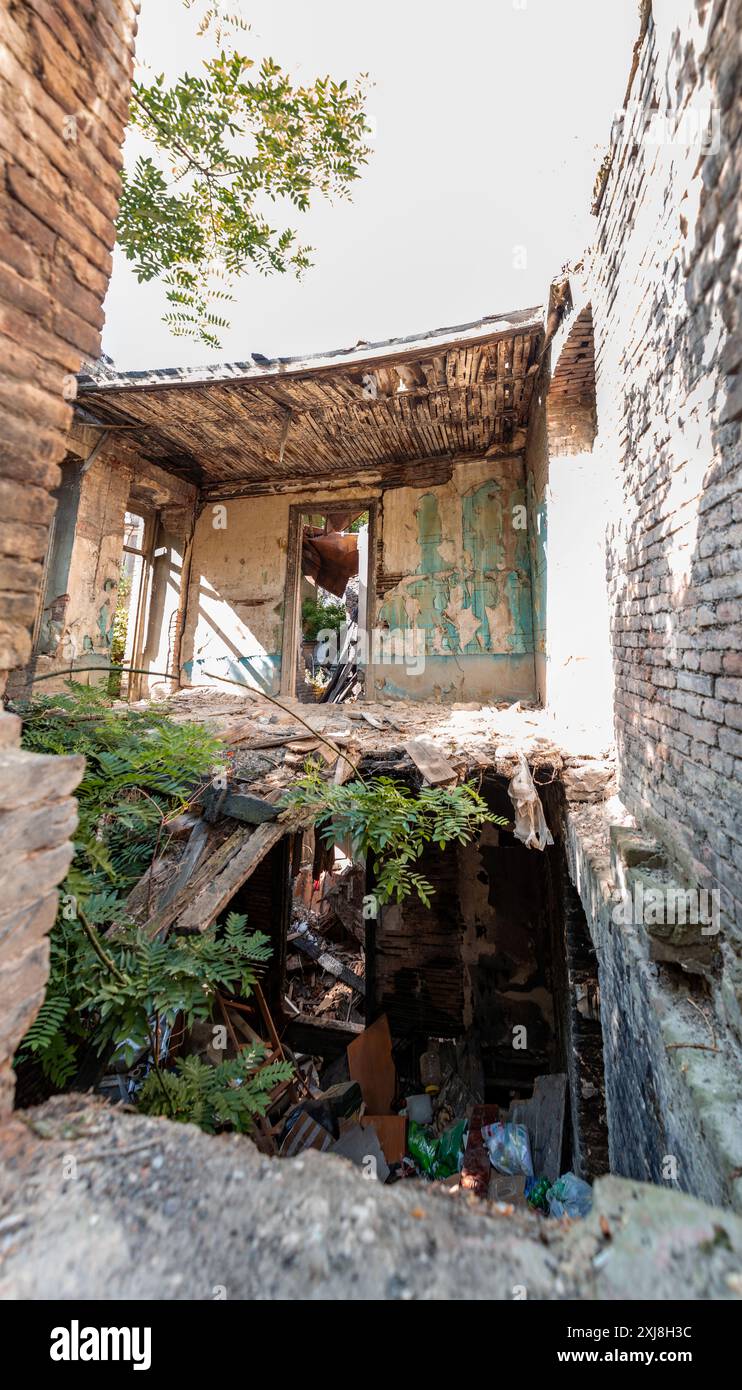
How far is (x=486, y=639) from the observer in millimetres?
7195

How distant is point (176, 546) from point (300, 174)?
18.1 feet

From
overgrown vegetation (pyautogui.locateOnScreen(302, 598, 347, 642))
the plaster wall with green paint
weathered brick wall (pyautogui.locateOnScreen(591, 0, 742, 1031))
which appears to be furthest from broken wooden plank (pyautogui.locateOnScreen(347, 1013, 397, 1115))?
overgrown vegetation (pyautogui.locateOnScreen(302, 598, 347, 642))

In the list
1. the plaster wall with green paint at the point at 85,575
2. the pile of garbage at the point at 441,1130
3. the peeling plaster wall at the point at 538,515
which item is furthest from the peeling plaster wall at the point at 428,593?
the pile of garbage at the point at 441,1130

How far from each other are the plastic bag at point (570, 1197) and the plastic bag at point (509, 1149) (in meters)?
0.54

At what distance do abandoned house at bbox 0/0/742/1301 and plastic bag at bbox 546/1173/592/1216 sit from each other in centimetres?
30

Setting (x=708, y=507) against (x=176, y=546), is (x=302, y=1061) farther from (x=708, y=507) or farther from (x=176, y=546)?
(x=176, y=546)

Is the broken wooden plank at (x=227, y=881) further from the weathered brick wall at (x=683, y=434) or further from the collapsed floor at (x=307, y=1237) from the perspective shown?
the weathered brick wall at (x=683, y=434)

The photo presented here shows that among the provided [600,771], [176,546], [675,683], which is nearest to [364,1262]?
[675,683]

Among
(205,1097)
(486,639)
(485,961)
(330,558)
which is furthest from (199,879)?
(330,558)

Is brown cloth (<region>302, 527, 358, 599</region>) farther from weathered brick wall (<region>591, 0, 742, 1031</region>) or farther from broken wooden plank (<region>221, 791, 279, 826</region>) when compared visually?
weathered brick wall (<region>591, 0, 742, 1031</region>)

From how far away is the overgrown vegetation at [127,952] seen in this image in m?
2.15

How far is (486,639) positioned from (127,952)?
5.81 meters
